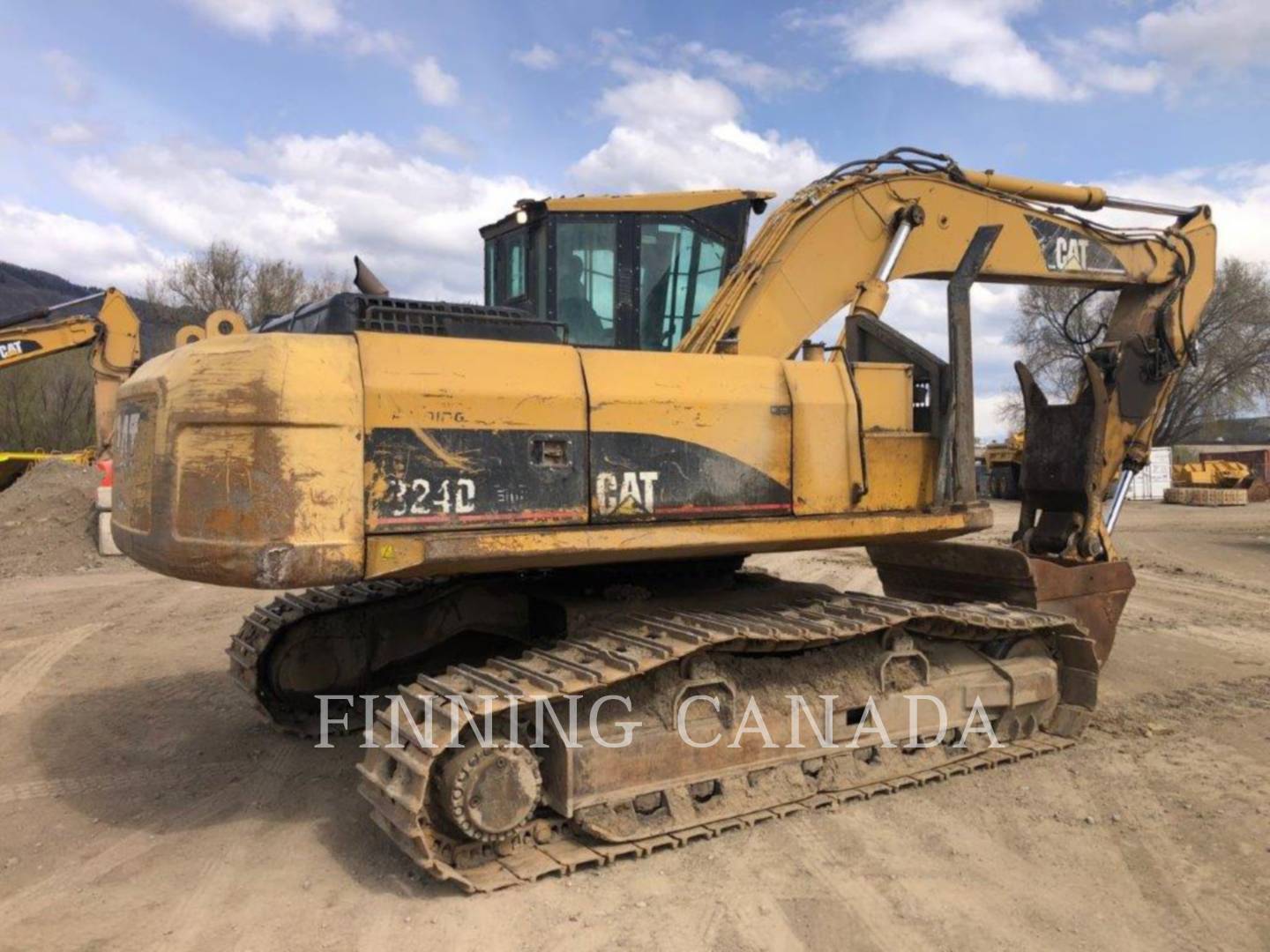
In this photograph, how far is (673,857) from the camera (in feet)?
13.3

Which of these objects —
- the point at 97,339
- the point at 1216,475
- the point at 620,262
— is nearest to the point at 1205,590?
the point at 620,262

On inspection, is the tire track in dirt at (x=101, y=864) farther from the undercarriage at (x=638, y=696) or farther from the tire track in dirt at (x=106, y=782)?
the undercarriage at (x=638, y=696)

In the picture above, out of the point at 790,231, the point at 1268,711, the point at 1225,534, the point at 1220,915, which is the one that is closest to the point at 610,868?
the point at 1220,915

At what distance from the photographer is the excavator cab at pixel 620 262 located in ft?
17.3

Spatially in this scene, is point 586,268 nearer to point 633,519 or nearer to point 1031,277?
point 633,519

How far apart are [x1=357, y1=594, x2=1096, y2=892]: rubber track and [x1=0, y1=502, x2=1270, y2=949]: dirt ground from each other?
3.9 inches

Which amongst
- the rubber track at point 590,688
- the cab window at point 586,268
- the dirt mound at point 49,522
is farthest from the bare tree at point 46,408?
the rubber track at point 590,688

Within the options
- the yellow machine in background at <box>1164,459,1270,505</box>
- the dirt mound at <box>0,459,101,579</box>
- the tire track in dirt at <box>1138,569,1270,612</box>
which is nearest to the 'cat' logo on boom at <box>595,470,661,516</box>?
the tire track in dirt at <box>1138,569,1270,612</box>

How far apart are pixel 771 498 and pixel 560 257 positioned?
182cm

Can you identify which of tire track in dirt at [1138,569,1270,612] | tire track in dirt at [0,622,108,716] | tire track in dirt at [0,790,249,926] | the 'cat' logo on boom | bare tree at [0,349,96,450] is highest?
bare tree at [0,349,96,450]

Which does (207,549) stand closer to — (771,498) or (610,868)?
(610,868)

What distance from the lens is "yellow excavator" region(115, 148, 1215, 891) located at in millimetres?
3715

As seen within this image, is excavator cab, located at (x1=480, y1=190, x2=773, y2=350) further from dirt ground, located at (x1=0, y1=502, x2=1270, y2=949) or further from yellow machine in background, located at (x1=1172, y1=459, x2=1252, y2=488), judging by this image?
yellow machine in background, located at (x1=1172, y1=459, x2=1252, y2=488)

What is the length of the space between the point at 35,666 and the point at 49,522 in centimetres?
789
